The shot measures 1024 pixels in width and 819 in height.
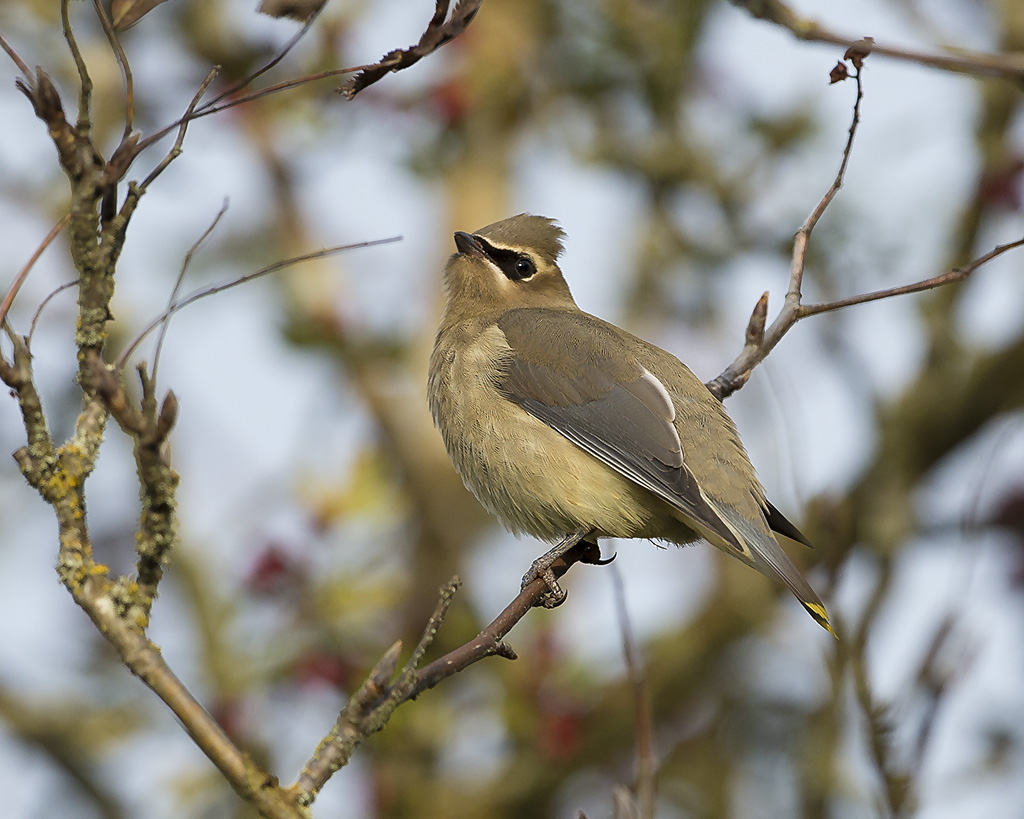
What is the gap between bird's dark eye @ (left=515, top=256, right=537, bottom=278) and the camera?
639 cm

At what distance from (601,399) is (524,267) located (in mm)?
1298

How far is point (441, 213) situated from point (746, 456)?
4815 millimetres

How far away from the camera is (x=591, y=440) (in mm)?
5184

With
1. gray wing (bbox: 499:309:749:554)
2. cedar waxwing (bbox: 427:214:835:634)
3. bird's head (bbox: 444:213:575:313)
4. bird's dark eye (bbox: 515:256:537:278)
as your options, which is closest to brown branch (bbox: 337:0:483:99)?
cedar waxwing (bbox: 427:214:835:634)

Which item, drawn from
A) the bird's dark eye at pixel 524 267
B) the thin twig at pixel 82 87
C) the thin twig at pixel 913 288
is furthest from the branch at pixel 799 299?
the thin twig at pixel 82 87

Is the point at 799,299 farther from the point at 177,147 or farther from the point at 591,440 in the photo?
the point at 177,147

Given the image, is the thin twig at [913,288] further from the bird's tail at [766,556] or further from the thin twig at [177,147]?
the thin twig at [177,147]

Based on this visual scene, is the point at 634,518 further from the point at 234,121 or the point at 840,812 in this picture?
the point at 234,121

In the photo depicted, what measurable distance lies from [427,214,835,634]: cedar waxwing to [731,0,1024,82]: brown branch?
1.99 meters

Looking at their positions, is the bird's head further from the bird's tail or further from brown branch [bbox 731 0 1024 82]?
brown branch [bbox 731 0 1024 82]

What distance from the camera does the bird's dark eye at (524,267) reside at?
6391 millimetres

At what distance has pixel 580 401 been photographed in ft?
17.6

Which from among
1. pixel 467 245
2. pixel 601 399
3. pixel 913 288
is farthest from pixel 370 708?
pixel 467 245

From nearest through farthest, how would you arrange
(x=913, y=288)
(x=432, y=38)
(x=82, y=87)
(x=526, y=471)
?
(x=82, y=87), (x=432, y=38), (x=913, y=288), (x=526, y=471)
